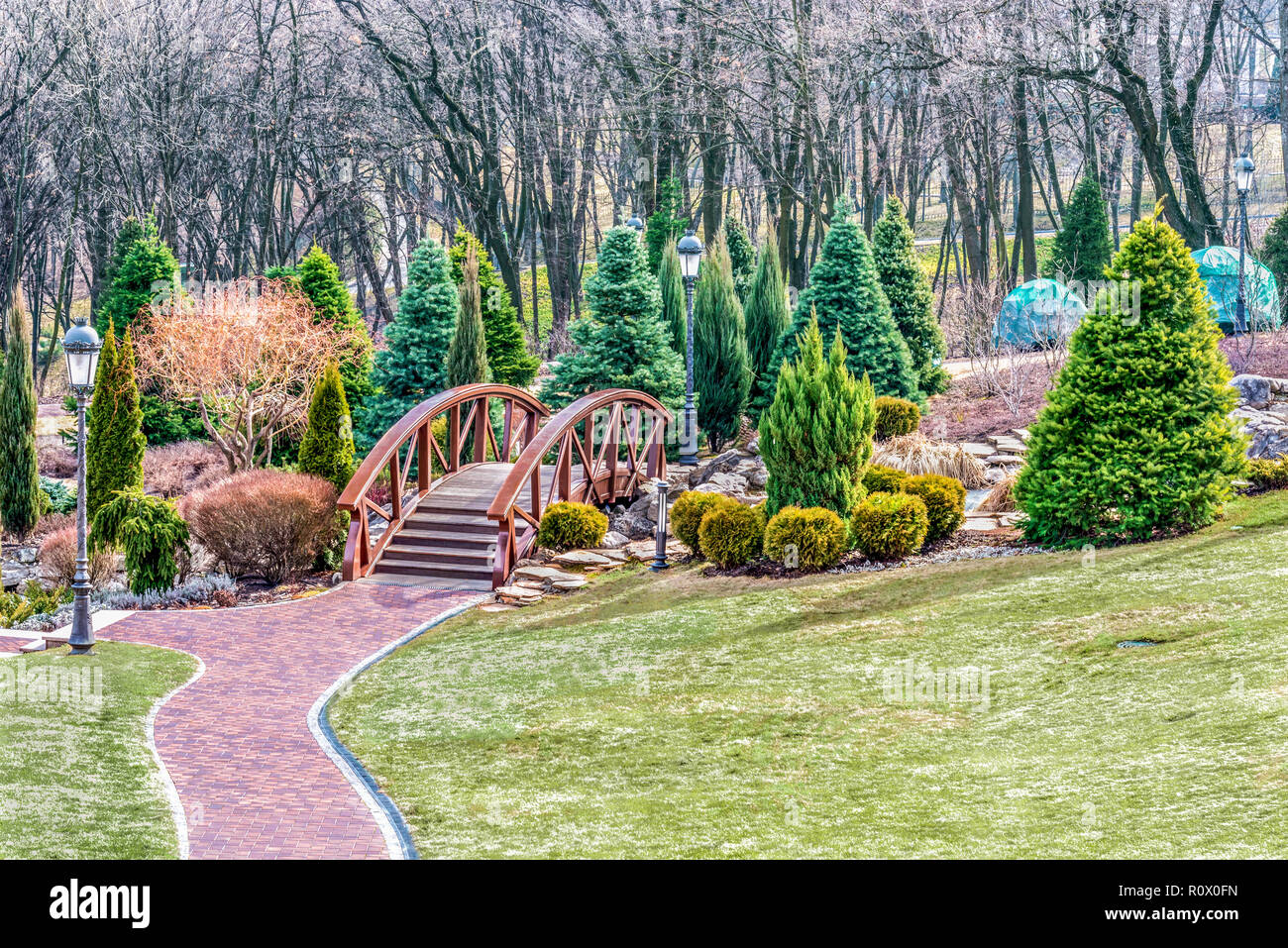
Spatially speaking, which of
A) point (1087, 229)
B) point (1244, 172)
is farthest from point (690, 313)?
point (1087, 229)

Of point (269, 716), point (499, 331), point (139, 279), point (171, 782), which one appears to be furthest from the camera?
point (139, 279)

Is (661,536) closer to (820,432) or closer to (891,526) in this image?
(820,432)

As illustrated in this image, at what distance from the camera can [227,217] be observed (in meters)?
46.8

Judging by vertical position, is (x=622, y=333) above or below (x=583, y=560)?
above

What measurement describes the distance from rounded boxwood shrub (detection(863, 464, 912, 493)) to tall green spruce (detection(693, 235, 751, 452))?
7.51m

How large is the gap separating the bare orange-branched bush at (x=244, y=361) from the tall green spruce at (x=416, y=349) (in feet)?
4.13

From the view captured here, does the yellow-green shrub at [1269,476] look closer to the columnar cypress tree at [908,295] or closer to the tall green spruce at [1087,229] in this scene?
the columnar cypress tree at [908,295]

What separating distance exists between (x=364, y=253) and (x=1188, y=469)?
118ft

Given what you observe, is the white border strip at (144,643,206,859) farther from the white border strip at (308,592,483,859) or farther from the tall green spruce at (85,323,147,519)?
the tall green spruce at (85,323,147,519)

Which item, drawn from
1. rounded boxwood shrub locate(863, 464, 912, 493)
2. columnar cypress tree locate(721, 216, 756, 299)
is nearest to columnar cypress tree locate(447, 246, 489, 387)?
columnar cypress tree locate(721, 216, 756, 299)

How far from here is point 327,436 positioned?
20734 mm

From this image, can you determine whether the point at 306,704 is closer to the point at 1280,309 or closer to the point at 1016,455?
the point at 1016,455

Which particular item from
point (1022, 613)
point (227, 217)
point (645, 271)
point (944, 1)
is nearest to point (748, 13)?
point (944, 1)

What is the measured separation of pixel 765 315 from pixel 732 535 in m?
11.3
